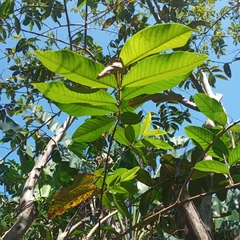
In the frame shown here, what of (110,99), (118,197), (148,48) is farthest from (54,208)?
(148,48)

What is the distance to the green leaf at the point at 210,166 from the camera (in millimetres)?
646

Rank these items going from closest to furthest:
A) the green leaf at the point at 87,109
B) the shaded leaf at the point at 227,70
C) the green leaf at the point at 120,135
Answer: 1. the green leaf at the point at 87,109
2. the green leaf at the point at 120,135
3. the shaded leaf at the point at 227,70

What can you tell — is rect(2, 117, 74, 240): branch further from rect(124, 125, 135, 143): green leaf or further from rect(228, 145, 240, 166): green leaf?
rect(228, 145, 240, 166): green leaf

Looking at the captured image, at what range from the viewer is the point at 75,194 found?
706mm

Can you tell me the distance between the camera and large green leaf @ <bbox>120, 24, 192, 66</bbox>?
40 centimetres

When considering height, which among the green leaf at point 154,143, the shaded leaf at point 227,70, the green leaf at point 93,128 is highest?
the shaded leaf at point 227,70

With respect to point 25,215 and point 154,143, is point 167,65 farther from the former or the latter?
point 25,215

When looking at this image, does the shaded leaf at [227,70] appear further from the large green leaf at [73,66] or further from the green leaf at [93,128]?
the large green leaf at [73,66]

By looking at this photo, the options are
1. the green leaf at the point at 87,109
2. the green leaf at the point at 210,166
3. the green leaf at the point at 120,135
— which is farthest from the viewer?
the green leaf at the point at 120,135

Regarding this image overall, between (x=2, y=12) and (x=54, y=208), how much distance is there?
150cm

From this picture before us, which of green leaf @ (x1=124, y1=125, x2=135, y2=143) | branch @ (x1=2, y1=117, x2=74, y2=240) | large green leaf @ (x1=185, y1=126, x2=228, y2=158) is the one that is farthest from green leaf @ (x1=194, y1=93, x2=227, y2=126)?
branch @ (x1=2, y1=117, x2=74, y2=240)

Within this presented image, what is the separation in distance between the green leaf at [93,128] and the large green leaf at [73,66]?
0.15m

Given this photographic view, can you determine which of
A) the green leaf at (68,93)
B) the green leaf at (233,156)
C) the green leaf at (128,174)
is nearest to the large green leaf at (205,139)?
the green leaf at (233,156)

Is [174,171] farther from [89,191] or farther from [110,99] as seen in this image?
[110,99]
